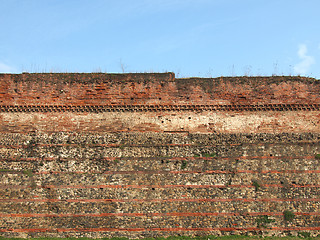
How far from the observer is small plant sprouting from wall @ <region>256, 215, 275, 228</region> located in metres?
10.2

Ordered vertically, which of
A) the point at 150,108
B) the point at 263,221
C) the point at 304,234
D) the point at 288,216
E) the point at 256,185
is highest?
the point at 150,108

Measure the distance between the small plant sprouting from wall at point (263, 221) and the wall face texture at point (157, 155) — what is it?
3cm

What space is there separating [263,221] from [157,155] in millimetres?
3788

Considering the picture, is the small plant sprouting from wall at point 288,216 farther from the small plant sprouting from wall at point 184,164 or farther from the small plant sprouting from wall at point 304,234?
the small plant sprouting from wall at point 184,164

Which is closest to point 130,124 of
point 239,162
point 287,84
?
point 239,162

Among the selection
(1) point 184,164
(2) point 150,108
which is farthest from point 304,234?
(2) point 150,108

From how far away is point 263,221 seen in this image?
33.4 ft

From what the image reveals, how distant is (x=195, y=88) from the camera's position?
11797 mm

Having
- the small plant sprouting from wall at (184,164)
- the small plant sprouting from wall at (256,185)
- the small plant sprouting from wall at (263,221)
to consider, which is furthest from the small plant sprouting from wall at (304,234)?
the small plant sprouting from wall at (184,164)

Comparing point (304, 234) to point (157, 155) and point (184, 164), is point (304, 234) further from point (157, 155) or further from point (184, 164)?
point (157, 155)

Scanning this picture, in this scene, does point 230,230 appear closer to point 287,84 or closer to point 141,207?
point 141,207

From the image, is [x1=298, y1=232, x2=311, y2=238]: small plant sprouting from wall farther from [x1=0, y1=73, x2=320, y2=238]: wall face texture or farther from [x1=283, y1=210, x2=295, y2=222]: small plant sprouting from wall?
[x1=283, y1=210, x2=295, y2=222]: small plant sprouting from wall

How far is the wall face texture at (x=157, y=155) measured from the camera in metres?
10.2

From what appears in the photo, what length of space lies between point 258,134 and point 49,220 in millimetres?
7191
